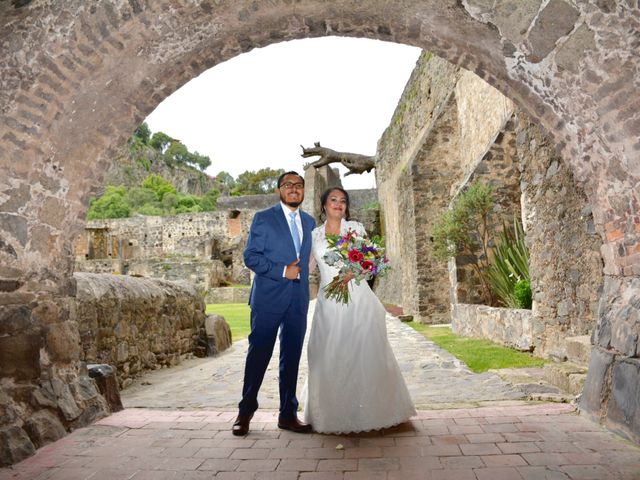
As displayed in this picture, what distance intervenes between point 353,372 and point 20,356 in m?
2.17

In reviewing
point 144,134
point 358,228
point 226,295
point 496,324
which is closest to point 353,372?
point 358,228

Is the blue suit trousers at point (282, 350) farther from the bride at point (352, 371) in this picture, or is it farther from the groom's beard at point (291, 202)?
the groom's beard at point (291, 202)

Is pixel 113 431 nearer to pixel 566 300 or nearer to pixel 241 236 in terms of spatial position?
pixel 566 300

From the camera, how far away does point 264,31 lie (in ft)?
11.9

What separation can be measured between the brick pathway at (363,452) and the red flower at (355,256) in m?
1.11

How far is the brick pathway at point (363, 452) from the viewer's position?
2521mm

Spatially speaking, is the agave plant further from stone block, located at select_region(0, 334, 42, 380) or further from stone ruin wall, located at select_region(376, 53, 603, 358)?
stone block, located at select_region(0, 334, 42, 380)

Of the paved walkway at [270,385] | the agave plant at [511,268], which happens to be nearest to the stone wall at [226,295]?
the agave plant at [511,268]

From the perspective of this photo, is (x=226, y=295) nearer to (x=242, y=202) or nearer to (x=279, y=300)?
(x=279, y=300)

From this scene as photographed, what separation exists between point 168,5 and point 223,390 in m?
3.44

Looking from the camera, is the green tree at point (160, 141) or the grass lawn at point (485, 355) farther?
the green tree at point (160, 141)

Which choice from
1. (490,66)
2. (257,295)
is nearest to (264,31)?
(490,66)

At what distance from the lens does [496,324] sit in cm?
752

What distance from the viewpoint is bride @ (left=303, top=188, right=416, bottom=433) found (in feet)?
10.5
